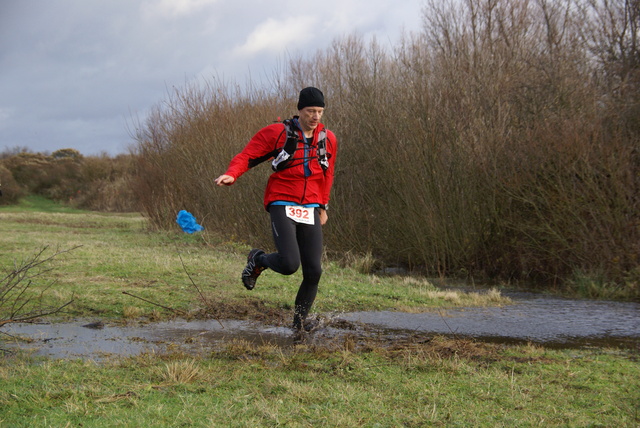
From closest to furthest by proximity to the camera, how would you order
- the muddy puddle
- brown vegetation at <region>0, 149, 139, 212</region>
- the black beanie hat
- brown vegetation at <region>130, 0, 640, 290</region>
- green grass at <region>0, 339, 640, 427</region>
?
green grass at <region>0, 339, 640, 427</region>, the muddy puddle, the black beanie hat, brown vegetation at <region>130, 0, 640, 290</region>, brown vegetation at <region>0, 149, 139, 212</region>

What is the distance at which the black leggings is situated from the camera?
6051 mm

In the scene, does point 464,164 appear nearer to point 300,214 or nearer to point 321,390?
point 300,214

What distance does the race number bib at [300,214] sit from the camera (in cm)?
610

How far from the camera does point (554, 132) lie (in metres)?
12.6

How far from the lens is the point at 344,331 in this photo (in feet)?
22.0

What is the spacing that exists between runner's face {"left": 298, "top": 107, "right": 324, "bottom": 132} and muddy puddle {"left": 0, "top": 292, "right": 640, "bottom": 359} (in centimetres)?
190

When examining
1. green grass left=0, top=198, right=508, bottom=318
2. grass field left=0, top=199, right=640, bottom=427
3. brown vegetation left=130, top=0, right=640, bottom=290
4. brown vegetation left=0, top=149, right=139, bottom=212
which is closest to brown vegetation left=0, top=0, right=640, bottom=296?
brown vegetation left=130, top=0, right=640, bottom=290

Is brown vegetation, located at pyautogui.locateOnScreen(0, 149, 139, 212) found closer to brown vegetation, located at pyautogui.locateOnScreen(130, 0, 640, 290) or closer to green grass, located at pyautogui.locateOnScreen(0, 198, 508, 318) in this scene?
brown vegetation, located at pyautogui.locateOnScreen(130, 0, 640, 290)

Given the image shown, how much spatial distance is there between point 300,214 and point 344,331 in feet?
4.40

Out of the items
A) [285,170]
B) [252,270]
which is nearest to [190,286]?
[252,270]

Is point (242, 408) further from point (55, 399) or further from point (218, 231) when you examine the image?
point (218, 231)

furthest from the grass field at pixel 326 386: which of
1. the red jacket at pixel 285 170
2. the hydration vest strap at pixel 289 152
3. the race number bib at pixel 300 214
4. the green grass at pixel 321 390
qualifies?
the hydration vest strap at pixel 289 152

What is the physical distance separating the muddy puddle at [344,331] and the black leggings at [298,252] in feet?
1.18

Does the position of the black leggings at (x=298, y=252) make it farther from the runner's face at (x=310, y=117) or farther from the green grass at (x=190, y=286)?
the green grass at (x=190, y=286)
